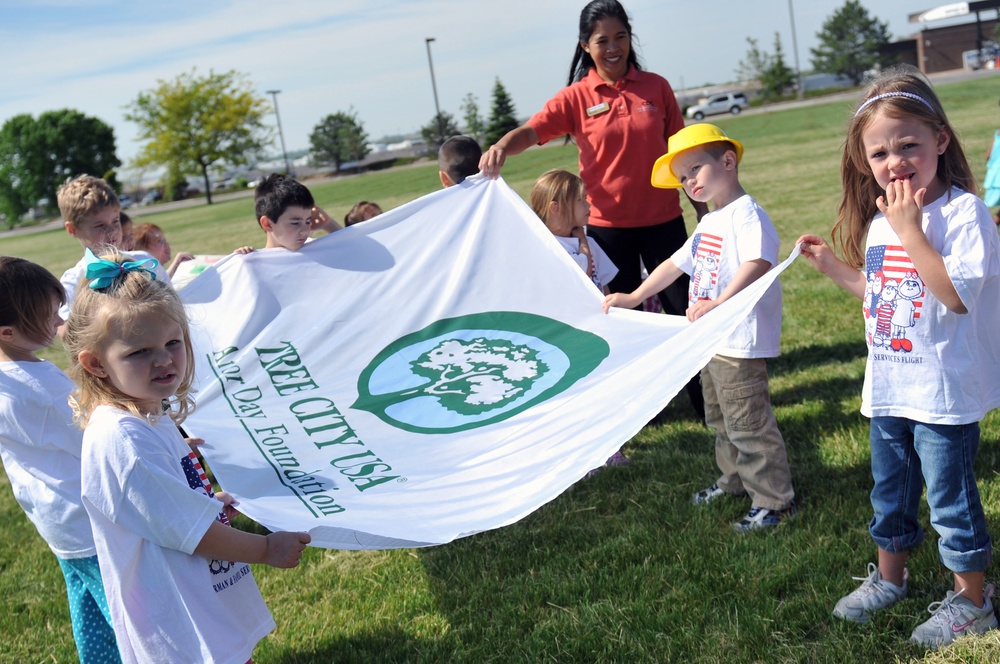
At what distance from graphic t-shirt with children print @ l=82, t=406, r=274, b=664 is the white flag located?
1.37 ft

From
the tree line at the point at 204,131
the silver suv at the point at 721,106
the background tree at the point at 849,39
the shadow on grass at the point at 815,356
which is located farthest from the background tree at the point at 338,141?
the shadow on grass at the point at 815,356

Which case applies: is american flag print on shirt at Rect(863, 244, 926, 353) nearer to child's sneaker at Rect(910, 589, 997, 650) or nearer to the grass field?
the grass field

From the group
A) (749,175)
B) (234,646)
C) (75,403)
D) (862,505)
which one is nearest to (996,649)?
(862,505)

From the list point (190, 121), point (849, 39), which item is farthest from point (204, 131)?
point (849, 39)

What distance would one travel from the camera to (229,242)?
2214cm

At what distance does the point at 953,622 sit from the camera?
290 cm

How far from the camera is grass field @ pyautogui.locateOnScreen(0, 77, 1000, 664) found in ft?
10.4

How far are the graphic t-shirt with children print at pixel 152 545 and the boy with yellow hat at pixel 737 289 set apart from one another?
2113 mm

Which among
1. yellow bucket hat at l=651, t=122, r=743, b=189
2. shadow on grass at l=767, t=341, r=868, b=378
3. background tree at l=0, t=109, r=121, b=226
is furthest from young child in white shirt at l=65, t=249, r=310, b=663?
background tree at l=0, t=109, r=121, b=226

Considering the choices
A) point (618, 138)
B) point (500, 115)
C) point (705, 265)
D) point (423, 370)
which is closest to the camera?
point (705, 265)

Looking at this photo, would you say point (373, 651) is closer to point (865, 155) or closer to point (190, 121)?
point (865, 155)

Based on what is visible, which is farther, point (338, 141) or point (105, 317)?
point (338, 141)

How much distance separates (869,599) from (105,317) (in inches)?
105

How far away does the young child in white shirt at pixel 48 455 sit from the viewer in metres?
2.88
